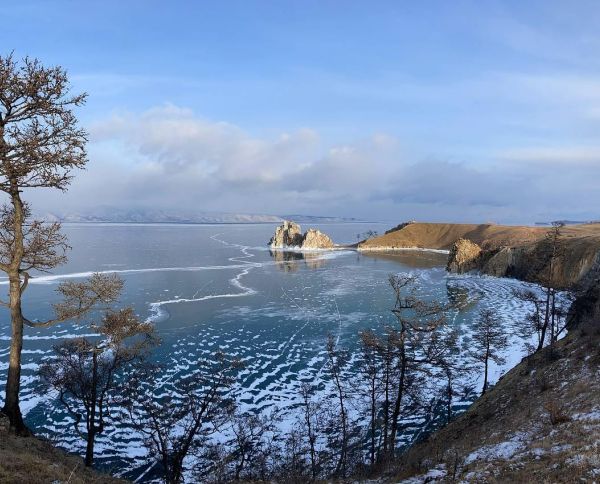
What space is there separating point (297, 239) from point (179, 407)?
16107 cm

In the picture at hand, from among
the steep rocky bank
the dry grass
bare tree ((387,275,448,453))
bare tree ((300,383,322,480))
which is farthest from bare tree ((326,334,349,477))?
the steep rocky bank

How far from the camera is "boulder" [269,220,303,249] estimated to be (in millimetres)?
185375

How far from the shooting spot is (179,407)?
86.0 ft

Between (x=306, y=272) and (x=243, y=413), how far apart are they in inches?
2770

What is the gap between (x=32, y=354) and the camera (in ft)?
118

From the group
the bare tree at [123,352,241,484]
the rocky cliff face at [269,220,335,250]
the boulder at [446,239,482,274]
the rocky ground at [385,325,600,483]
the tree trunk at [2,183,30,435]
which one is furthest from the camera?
the rocky cliff face at [269,220,335,250]

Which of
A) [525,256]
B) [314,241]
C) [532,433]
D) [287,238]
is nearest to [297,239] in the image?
[287,238]

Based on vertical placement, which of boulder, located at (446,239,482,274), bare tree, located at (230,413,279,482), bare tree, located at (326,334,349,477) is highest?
boulder, located at (446,239,482,274)

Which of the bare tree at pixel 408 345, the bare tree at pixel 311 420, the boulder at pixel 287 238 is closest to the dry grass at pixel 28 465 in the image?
the bare tree at pixel 311 420

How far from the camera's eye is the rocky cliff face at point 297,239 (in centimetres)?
18200

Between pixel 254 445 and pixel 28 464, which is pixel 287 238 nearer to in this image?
pixel 254 445

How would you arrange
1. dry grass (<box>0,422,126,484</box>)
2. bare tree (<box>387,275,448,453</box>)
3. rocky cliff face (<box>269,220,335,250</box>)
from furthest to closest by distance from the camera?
rocky cliff face (<box>269,220,335,250</box>), bare tree (<box>387,275,448,453</box>), dry grass (<box>0,422,126,484</box>)

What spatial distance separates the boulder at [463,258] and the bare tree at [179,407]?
8456cm

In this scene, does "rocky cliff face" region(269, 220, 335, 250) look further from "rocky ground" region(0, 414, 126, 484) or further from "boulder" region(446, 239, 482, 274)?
"rocky ground" region(0, 414, 126, 484)
